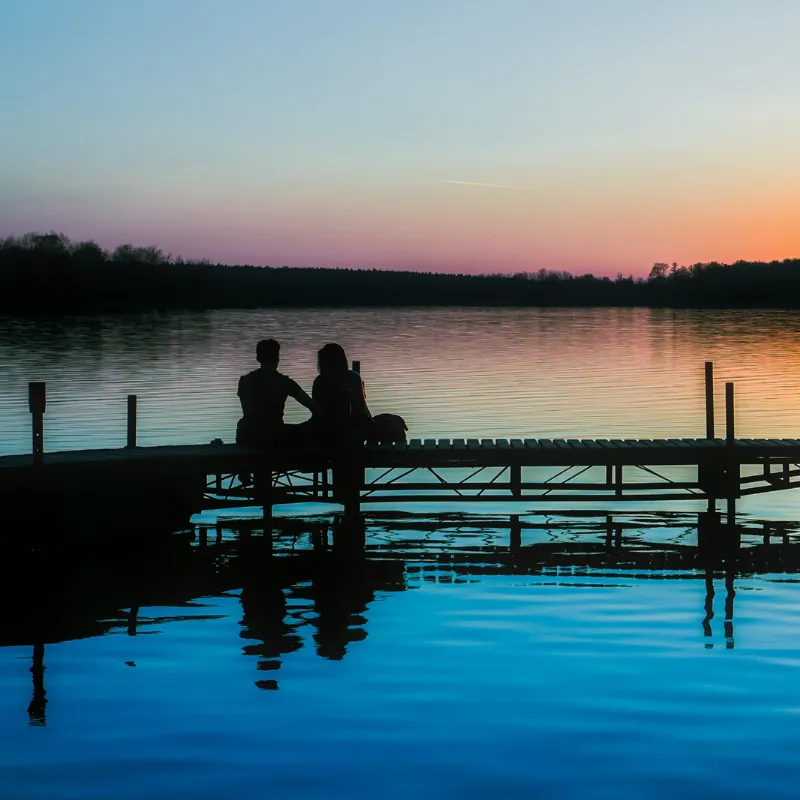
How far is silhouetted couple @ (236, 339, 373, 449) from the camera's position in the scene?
49.7ft

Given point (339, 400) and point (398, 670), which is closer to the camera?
point (398, 670)

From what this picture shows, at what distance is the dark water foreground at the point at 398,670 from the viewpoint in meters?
7.16

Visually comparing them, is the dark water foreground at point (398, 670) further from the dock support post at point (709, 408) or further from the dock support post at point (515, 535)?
the dock support post at point (709, 408)

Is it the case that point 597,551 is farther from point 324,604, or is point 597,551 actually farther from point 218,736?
point 218,736

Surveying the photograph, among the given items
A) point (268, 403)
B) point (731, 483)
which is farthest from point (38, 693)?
point (731, 483)

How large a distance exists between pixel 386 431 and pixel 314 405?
161cm

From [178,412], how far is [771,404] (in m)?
19.3

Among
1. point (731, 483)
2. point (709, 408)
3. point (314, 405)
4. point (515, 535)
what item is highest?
point (314, 405)

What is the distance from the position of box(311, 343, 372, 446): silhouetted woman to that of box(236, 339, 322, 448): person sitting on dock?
0.19m

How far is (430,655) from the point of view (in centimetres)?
996

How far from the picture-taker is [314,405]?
15.1 m

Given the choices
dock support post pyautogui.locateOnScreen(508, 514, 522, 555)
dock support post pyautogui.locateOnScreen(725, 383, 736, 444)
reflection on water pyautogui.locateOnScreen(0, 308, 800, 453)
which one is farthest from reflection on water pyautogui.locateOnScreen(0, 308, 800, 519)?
dock support post pyautogui.locateOnScreen(508, 514, 522, 555)

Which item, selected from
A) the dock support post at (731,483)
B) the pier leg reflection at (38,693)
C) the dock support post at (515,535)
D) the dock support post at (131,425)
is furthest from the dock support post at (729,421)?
the pier leg reflection at (38,693)

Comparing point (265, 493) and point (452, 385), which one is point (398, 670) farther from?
point (452, 385)
